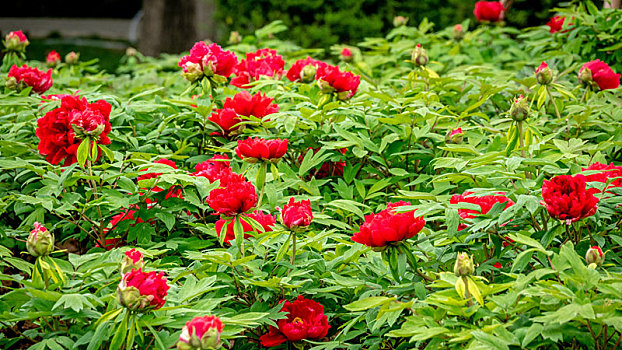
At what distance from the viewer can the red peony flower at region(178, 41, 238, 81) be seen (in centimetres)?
236

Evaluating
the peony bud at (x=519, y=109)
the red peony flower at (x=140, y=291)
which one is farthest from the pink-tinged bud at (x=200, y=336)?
the peony bud at (x=519, y=109)

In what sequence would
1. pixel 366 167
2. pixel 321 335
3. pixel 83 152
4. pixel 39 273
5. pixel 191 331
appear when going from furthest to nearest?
pixel 366 167, pixel 83 152, pixel 321 335, pixel 39 273, pixel 191 331

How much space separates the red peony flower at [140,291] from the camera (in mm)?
1299

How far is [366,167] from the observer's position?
2354mm

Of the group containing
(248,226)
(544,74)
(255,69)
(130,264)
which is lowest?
(248,226)

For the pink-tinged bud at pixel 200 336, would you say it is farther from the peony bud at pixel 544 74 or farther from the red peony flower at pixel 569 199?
the peony bud at pixel 544 74

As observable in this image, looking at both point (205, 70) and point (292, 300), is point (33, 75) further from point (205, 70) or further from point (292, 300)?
point (292, 300)

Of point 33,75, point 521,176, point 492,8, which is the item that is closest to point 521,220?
point 521,176

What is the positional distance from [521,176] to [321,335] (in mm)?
664

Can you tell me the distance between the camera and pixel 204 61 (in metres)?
2.35

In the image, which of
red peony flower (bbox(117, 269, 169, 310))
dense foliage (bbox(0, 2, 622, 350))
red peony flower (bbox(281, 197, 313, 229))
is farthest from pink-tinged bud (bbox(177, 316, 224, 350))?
red peony flower (bbox(281, 197, 313, 229))

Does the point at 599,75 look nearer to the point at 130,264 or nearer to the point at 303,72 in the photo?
the point at 303,72

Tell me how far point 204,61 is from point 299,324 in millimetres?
1130

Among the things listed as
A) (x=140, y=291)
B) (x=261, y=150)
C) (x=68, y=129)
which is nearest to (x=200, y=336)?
(x=140, y=291)
